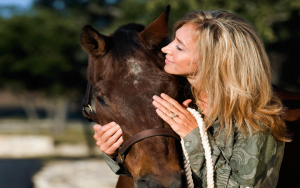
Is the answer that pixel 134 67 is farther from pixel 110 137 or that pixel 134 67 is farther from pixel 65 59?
pixel 65 59

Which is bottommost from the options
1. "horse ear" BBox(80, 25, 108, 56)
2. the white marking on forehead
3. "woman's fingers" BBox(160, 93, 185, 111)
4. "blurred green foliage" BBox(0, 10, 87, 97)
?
"woman's fingers" BBox(160, 93, 185, 111)

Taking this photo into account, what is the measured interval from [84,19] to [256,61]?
1770cm

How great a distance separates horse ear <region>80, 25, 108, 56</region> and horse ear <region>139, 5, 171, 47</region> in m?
0.29

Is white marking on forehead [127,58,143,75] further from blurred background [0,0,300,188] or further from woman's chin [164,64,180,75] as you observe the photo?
blurred background [0,0,300,188]

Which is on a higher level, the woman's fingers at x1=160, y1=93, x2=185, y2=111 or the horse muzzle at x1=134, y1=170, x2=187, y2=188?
the woman's fingers at x1=160, y1=93, x2=185, y2=111

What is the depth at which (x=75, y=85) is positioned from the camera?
618 inches

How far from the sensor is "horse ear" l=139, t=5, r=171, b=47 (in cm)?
227

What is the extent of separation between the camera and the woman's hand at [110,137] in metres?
1.99

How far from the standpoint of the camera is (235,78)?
1957mm

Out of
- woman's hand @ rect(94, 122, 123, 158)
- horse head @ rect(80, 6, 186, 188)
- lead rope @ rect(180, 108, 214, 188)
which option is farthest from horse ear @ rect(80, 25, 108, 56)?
lead rope @ rect(180, 108, 214, 188)

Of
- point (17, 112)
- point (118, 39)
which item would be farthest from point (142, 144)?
point (17, 112)

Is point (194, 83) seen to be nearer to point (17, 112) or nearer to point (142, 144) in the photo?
point (142, 144)

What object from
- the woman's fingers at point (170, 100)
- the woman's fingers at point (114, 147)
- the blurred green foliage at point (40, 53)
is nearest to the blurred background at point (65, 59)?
the blurred green foliage at point (40, 53)

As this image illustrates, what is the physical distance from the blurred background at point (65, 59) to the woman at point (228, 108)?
3696mm
